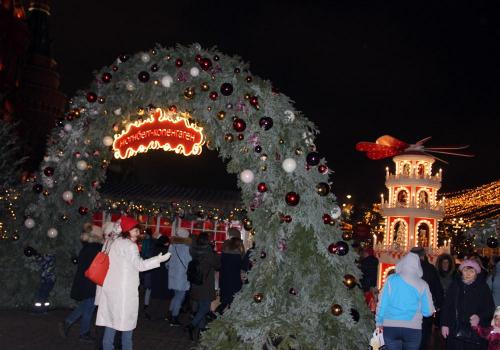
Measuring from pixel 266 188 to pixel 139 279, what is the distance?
2.46 metres

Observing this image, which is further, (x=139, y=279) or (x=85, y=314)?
(x=139, y=279)

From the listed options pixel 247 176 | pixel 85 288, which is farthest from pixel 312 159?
pixel 85 288

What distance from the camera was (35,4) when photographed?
2470 inches

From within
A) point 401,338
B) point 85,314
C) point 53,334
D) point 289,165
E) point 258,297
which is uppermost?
point 289,165

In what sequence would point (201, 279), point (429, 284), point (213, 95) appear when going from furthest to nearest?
point (201, 279), point (213, 95), point (429, 284)

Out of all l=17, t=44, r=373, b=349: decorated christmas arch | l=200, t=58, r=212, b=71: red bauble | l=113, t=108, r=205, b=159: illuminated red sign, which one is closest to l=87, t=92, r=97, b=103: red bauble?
l=17, t=44, r=373, b=349: decorated christmas arch

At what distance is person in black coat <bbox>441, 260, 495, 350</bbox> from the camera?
659 centimetres

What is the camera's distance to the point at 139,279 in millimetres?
8586

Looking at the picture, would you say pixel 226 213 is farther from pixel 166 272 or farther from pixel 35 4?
pixel 35 4

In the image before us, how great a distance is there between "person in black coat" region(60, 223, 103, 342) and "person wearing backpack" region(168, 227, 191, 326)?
2.05 m

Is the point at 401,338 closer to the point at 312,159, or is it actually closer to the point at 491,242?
the point at 312,159

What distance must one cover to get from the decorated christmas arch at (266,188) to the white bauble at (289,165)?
0.05 ft

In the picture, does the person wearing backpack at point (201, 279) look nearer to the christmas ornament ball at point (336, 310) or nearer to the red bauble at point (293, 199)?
the red bauble at point (293, 199)

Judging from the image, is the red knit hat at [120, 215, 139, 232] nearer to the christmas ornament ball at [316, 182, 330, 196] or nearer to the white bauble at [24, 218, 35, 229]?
the christmas ornament ball at [316, 182, 330, 196]
